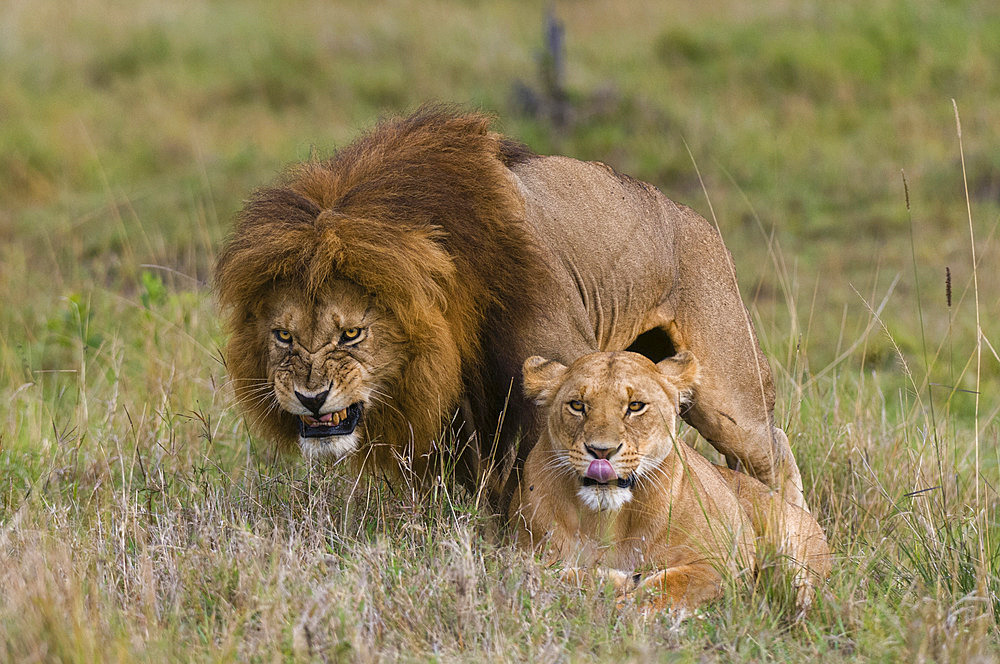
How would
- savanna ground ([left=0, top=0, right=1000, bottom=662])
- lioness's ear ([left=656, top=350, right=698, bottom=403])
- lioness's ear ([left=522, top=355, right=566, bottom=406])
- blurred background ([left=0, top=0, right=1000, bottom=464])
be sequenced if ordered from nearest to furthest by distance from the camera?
savanna ground ([left=0, top=0, right=1000, bottom=662])
lioness's ear ([left=522, top=355, right=566, bottom=406])
lioness's ear ([left=656, top=350, right=698, bottom=403])
blurred background ([left=0, top=0, right=1000, bottom=464])

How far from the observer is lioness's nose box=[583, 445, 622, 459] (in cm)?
359

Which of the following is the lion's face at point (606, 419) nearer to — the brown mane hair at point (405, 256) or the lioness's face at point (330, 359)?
the brown mane hair at point (405, 256)

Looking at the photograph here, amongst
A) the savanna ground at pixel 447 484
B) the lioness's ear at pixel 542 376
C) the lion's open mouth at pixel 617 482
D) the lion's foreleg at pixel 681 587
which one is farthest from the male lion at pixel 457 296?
the lion's foreleg at pixel 681 587

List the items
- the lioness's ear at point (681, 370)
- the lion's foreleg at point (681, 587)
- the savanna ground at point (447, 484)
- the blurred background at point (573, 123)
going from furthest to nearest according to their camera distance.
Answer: the blurred background at point (573, 123)
the lioness's ear at point (681, 370)
the lion's foreleg at point (681, 587)
the savanna ground at point (447, 484)

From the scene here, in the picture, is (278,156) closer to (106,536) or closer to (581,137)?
(581,137)

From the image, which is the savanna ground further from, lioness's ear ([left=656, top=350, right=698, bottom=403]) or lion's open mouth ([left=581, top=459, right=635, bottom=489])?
lioness's ear ([left=656, top=350, right=698, bottom=403])

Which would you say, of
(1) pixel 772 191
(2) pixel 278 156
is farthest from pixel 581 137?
(2) pixel 278 156

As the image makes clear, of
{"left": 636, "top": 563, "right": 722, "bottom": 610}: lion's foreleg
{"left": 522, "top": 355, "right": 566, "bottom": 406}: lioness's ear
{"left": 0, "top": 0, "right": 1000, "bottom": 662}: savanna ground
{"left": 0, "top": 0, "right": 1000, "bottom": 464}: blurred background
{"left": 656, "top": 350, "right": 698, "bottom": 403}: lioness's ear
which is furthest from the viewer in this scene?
{"left": 0, "top": 0, "right": 1000, "bottom": 464}: blurred background

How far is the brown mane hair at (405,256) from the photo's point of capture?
3.69m

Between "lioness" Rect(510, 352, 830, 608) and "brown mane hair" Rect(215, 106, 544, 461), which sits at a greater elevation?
"brown mane hair" Rect(215, 106, 544, 461)

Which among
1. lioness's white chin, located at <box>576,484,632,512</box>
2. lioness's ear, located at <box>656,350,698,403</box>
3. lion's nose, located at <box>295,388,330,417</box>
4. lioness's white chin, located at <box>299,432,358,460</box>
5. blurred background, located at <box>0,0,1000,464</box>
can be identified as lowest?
blurred background, located at <box>0,0,1000,464</box>

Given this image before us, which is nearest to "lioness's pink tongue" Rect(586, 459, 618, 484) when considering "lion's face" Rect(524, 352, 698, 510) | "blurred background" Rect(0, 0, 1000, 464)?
"lion's face" Rect(524, 352, 698, 510)

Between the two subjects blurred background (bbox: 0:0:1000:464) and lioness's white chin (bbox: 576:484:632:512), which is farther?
blurred background (bbox: 0:0:1000:464)

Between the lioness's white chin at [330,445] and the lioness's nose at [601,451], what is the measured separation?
2.28ft
